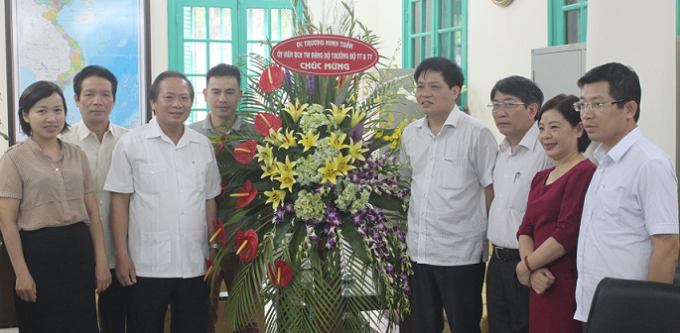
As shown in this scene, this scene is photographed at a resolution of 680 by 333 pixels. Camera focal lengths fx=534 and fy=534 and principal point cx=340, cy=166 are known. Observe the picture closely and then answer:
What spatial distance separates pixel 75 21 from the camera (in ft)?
17.5

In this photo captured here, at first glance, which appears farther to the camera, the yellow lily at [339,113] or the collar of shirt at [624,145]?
the yellow lily at [339,113]

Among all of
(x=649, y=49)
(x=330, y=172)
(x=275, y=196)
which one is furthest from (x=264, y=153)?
(x=649, y=49)

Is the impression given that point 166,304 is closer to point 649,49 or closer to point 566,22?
point 649,49

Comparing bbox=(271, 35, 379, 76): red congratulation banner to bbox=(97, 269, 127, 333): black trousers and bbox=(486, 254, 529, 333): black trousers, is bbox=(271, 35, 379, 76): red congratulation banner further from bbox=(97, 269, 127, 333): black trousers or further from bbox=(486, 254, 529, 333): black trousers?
bbox=(97, 269, 127, 333): black trousers

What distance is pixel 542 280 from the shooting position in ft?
5.94

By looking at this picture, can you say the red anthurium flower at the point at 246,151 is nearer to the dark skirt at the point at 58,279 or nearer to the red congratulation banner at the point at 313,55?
the red congratulation banner at the point at 313,55

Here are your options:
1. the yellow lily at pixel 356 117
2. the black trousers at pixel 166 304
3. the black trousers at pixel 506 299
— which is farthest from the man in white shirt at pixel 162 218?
the black trousers at pixel 506 299

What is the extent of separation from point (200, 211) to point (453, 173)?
1.03 m

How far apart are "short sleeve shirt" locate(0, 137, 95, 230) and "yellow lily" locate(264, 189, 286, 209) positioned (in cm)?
74

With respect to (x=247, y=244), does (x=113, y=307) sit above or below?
below

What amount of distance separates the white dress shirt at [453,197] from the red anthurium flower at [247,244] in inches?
25.7

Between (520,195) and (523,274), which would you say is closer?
(523,274)

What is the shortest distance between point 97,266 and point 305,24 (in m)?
1.30

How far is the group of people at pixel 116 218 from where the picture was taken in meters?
1.99
